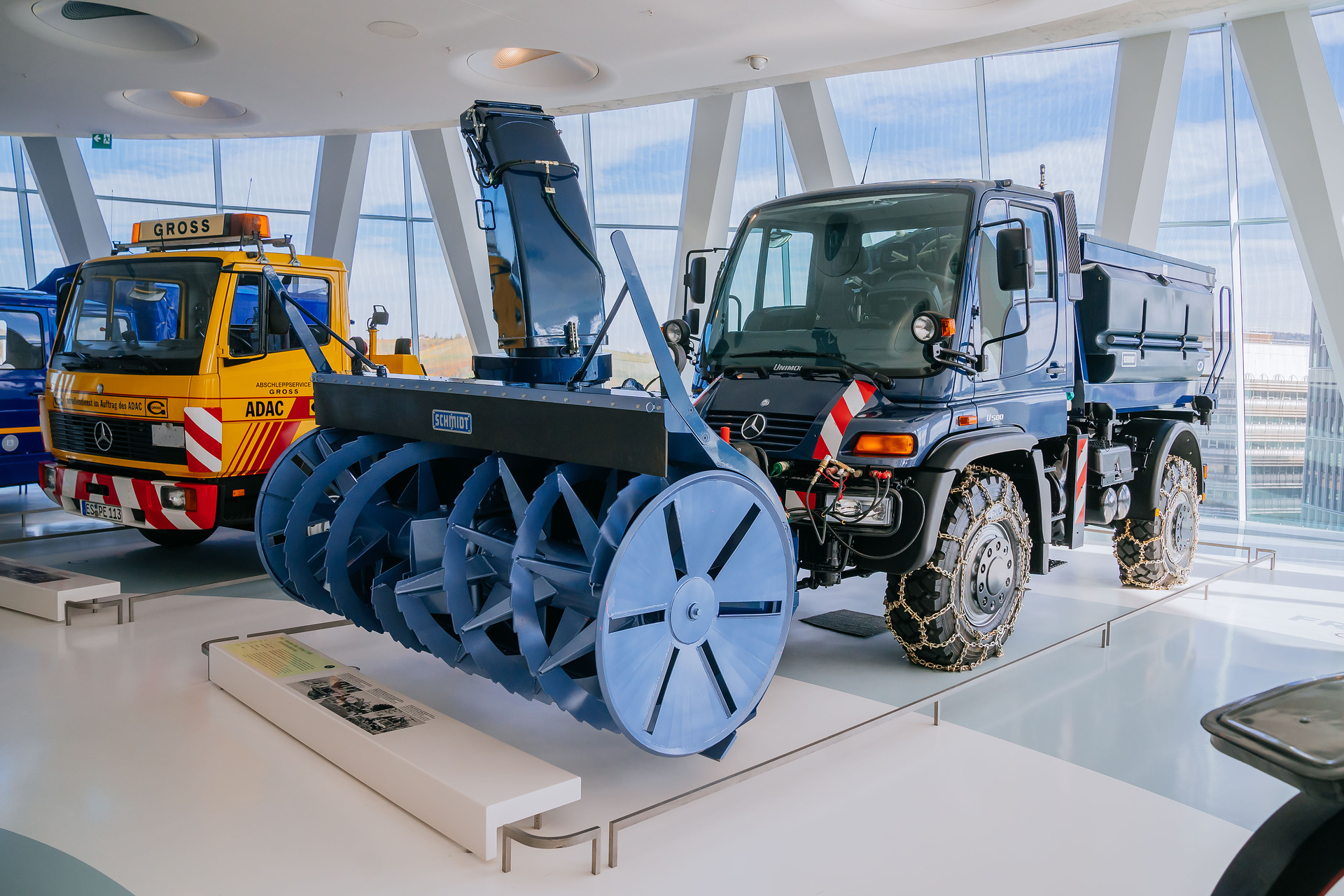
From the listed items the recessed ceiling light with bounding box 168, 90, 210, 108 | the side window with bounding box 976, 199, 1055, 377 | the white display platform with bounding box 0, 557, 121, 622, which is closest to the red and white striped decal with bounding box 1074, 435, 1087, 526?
the side window with bounding box 976, 199, 1055, 377

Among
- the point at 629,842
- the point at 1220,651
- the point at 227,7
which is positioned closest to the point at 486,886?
the point at 629,842

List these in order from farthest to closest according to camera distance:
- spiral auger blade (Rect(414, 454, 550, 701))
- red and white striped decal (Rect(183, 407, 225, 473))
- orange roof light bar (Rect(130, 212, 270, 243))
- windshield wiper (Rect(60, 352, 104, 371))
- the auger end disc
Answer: orange roof light bar (Rect(130, 212, 270, 243)) → windshield wiper (Rect(60, 352, 104, 371)) → red and white striped decal (Rect(183, 407, 225, 473)) → spiral auger blade (Rect(414, 454, 550, 701)) → the auger end disc

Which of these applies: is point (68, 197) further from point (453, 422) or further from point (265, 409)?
point (453, 422)

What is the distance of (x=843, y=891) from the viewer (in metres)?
2.30

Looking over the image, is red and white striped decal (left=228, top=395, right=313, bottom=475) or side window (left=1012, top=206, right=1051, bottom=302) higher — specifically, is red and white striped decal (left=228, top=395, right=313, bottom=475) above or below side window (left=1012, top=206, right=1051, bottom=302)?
below

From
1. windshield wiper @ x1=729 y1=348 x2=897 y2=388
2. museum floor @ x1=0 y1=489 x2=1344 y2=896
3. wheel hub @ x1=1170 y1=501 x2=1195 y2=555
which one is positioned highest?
windshield wiper @ x1=729 y1=348 x2=897 y2=388

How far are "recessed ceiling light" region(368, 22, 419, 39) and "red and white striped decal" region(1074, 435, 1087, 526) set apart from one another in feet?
20.8

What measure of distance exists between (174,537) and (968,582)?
557 cm

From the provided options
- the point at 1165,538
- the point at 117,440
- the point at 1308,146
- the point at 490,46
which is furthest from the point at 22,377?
the point at 1308,146

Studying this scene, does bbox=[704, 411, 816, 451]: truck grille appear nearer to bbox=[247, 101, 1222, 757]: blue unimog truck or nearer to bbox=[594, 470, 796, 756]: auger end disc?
bbox=[247, 101, 1222, 757]: blue unimog truck

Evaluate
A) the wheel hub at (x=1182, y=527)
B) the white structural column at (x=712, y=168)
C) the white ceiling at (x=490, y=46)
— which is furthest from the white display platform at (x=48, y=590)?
the white structural column at (x=712, y=168)

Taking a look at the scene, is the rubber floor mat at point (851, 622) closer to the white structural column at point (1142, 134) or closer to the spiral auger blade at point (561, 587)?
the spiral auger blade at point (561, 587)

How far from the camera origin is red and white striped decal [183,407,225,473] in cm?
509

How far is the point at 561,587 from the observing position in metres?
A: 2.72
